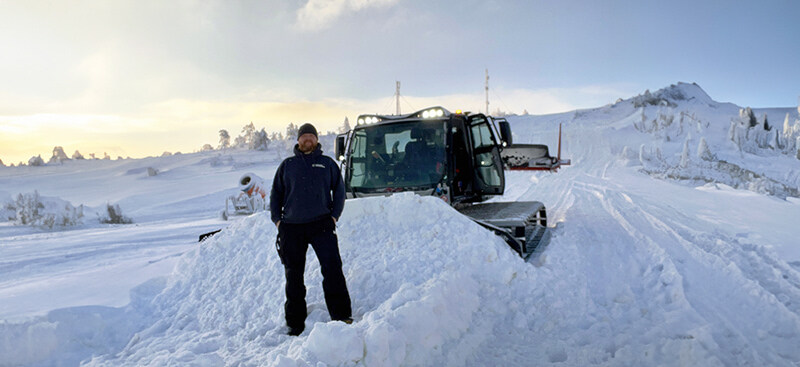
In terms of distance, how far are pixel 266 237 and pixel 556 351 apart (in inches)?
142

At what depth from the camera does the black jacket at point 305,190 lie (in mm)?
3822

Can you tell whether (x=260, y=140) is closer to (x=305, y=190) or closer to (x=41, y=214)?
(x=41, y=214)

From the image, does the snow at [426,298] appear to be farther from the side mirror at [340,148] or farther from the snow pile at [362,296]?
the side mirror at [340,148]

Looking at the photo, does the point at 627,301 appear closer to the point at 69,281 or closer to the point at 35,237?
the point at 69,281

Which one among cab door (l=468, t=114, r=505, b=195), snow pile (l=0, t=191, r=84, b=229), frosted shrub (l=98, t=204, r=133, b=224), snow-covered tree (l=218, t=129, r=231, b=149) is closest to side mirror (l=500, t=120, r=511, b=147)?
cab door (l=468, t=114, r=505, b=195)

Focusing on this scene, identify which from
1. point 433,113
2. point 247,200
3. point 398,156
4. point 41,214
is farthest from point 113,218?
point 433,113

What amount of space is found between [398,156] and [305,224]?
3509 millimetres

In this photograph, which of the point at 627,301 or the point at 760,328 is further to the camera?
the point at 627,301

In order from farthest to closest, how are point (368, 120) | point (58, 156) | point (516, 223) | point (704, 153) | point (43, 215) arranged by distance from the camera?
1. point (58, 156)
2. point (704, 153)
3. point (43, 215)
4. point (368, 120)
5. point (516, 223)

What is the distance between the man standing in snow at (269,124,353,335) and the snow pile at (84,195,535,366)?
237 mm

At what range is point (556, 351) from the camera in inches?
134

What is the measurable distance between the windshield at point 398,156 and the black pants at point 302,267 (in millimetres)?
3191

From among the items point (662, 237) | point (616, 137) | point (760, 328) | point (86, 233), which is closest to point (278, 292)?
point (760, 328)

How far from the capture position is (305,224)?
152 inches
